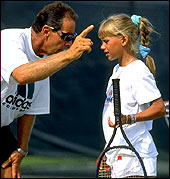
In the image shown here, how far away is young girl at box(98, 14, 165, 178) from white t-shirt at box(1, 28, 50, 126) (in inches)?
19.1

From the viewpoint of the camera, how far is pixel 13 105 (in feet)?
12.2

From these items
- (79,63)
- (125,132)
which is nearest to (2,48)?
(125,132)

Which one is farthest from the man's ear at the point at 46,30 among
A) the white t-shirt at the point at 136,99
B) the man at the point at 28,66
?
the white t-shirt at the point at 136,99

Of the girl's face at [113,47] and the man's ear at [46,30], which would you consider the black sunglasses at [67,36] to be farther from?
the girl's face at [113,47]

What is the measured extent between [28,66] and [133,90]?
661 mm

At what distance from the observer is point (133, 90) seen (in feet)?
11.4

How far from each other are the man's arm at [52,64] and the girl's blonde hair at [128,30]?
1.74 feet

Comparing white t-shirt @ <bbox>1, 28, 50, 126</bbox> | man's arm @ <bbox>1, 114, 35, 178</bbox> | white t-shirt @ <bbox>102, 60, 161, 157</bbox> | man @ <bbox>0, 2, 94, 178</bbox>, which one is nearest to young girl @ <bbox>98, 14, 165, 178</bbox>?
white t-shirt @ <bbox>102, 60, 161, 157</bbox>

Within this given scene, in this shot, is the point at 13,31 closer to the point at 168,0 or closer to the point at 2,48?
the point at 2,48

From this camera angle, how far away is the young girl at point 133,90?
3.44 m

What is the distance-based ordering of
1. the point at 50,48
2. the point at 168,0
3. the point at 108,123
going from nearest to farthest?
1. the point at 108,123
2. the point at 50,48
3. the point at 168,0

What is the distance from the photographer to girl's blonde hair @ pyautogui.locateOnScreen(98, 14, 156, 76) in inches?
141

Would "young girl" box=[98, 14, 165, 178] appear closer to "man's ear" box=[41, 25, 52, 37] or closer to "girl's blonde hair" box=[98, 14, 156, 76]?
"girl's blonde hair" box=[98, 14, 156, 76]

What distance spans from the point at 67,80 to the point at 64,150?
706mm
